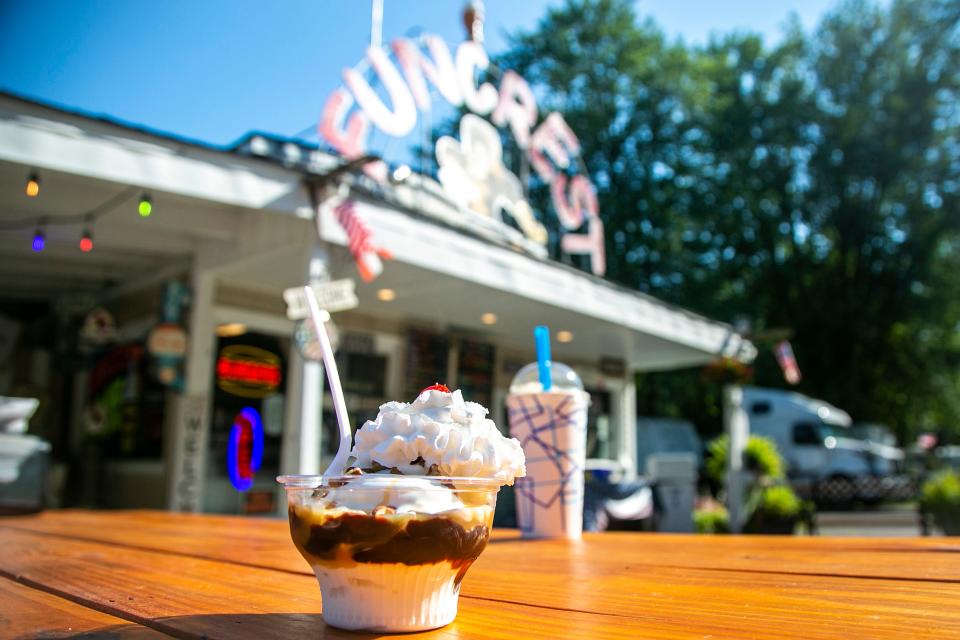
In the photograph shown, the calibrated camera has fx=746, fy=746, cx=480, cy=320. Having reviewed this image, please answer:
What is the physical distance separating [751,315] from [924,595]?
70.8 ft

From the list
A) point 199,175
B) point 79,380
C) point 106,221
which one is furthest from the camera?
point 79,380

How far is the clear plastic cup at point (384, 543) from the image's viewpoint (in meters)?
0.84

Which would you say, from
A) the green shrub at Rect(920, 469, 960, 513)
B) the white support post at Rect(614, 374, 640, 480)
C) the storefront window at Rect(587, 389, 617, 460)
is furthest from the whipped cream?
the white support post at Rect(614, 374, 640, 480)

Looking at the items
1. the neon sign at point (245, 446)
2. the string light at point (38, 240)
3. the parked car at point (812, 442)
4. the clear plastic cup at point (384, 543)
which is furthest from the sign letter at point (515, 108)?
the parked car at point (812, 442)

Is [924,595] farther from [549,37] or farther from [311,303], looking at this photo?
[549,37]

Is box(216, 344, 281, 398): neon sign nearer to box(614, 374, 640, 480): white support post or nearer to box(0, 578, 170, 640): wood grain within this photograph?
box(614, 374, 640, 480): white support post

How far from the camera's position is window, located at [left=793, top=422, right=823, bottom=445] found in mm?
16656

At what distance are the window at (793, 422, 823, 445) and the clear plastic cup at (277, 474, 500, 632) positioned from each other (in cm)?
1758

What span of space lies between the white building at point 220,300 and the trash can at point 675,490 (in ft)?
5.58

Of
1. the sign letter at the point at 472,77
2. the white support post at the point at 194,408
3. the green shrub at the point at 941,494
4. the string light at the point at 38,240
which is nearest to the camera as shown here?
the string light at the point at 38,240

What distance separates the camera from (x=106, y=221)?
594 cm

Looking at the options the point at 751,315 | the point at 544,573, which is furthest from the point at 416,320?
the point at 751,315

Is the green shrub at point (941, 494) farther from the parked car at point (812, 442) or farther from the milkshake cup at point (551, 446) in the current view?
the parked car at point (812, 442)

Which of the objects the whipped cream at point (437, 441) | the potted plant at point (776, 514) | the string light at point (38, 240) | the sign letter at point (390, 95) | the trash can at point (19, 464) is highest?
the sign letter at point (390, 95)
